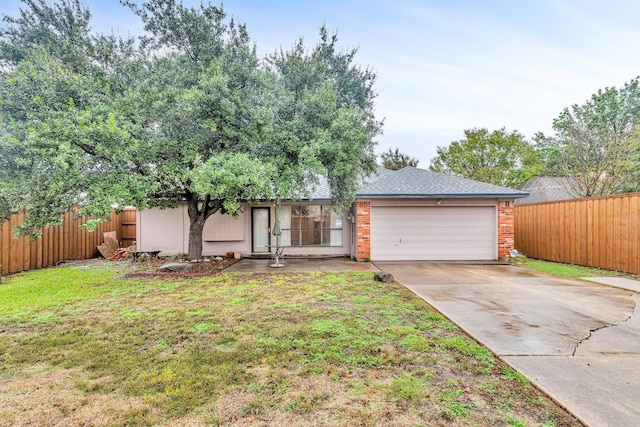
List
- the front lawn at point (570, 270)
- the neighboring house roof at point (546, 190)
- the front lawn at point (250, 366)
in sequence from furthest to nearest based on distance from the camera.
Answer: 1. the neighboring house roof at point (546, 190)
2. the front lawn at point (570, 270)
3. the front lawn at point (250, 366)

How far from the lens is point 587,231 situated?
9.24 metres

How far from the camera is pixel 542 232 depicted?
440 inches

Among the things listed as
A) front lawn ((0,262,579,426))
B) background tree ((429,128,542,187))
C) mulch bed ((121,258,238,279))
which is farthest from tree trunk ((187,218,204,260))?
background tree ((429,128,542,187))

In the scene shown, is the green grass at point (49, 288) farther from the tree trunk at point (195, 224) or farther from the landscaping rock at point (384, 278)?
the landscaping rock at point (384, 278)

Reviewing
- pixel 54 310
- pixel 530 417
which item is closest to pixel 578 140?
pixel 530 417

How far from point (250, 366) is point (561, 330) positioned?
381 cm

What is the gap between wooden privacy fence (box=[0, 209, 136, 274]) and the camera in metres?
8.02

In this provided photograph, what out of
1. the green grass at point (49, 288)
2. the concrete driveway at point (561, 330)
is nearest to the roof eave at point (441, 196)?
the concrete driveway at point (561, 330)

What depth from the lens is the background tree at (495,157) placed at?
24.8m

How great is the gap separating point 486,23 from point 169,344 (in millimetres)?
12262

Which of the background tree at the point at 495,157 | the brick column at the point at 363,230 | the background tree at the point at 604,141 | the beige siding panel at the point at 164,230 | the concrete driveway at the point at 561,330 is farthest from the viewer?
the background tree at the point at 495,157

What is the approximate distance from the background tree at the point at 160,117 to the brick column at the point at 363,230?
1.64 metres

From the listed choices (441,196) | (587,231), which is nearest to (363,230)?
(441,196)

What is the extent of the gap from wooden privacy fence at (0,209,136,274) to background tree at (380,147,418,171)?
69.3 feet
